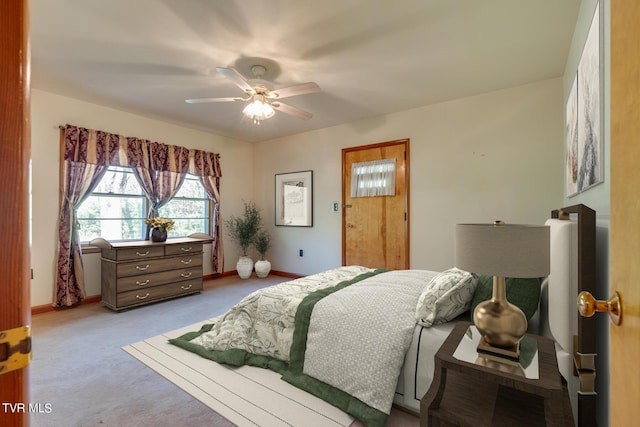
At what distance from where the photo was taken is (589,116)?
1.61 metres

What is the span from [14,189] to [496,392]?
5.43ft

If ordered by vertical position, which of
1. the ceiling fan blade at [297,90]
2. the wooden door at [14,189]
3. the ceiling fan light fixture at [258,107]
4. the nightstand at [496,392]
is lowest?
the nightstand at [496,392]

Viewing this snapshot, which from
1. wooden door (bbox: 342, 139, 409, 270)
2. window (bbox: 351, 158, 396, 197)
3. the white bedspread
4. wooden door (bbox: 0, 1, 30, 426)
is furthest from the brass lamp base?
window (bbox: 351, 158, 396, 197)

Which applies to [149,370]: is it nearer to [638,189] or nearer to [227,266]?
[638,189]

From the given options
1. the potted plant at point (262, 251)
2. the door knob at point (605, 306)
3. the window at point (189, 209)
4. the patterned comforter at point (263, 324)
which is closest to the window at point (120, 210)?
the window at point (189, 209)

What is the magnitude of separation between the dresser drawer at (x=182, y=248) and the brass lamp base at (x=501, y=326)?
3830 mm

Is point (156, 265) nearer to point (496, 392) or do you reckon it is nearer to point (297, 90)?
point (297, 90)

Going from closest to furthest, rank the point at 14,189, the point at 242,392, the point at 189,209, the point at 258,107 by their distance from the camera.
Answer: the point at 14,189, the point at 242,392, the point at 258,107, the point at 189,209

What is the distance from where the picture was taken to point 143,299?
3.64m

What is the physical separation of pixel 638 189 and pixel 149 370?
9.09ft

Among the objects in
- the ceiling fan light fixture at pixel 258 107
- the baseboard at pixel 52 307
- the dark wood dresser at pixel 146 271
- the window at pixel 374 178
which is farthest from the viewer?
the window at pixel 374 178

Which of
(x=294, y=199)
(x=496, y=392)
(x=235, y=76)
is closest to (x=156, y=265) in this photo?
(x=294, y=199)

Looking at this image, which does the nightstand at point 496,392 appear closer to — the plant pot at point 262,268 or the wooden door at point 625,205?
the wooden door at point 625,205

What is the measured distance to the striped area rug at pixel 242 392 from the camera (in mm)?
1663
